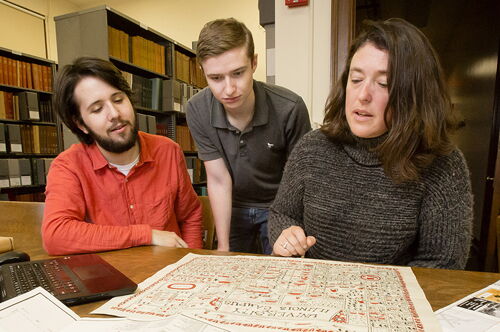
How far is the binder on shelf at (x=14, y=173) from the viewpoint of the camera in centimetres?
324

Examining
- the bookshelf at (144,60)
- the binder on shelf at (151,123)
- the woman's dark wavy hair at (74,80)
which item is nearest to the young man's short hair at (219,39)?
the woman's dark wavy hair at (74,80)

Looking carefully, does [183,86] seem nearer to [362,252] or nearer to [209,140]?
[209,140]

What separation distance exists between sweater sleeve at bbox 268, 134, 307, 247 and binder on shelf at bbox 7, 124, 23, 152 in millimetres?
3406

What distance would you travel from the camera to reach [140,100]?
9.84 ft

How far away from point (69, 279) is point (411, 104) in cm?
90

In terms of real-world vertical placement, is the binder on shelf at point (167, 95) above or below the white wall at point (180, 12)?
below

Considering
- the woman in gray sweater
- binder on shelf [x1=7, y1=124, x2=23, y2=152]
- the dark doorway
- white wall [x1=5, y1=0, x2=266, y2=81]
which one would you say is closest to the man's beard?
the woman in gray sweater

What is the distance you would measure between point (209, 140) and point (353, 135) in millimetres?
690

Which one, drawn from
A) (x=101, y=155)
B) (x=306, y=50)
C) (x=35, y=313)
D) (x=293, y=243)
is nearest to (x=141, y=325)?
(x=35, y=313)

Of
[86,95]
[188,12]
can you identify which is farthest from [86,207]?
[188,12]

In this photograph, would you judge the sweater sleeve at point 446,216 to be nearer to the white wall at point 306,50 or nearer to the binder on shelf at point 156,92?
the white wall at point 306,50

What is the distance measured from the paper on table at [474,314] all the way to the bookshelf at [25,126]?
150 inches

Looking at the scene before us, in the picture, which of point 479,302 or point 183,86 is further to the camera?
point 183,86

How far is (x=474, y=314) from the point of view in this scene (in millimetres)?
529
